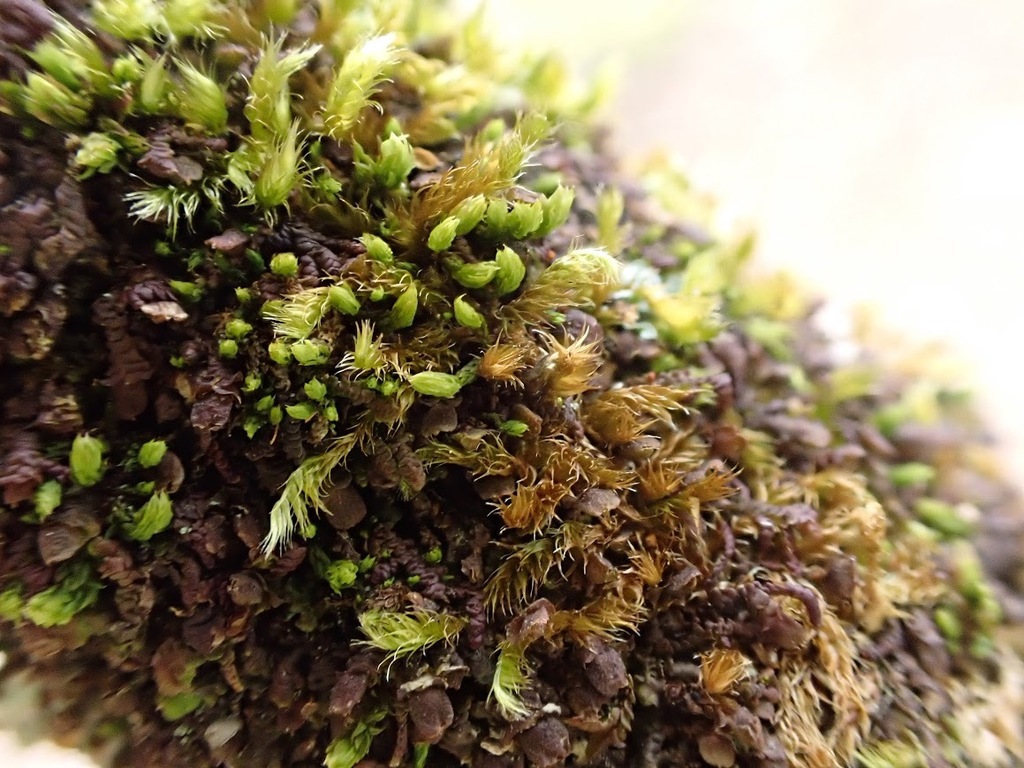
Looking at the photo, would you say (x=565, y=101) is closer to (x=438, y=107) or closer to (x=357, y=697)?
(x=438, y=107)

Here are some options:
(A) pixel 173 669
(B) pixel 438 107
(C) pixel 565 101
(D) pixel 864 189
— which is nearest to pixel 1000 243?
(D) pixel 864 189

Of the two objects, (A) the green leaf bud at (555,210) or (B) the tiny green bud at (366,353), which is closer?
(B) the tiny green bud at (366,353)

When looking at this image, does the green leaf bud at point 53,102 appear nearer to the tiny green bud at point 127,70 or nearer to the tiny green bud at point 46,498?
the tiny green bud at point 127,70

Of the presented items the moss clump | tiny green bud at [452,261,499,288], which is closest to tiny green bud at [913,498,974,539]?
Answer: the moss clump

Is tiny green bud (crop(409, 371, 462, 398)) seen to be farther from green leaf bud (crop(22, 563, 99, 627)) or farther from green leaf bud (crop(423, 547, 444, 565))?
green leaf bud (crop(22, 563, 99, 627))

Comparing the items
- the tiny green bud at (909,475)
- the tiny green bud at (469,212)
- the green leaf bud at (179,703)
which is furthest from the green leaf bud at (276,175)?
the tiny green bud at (909,475)
